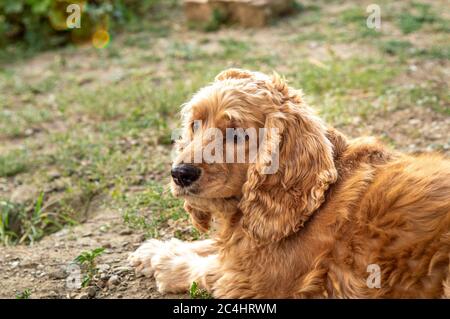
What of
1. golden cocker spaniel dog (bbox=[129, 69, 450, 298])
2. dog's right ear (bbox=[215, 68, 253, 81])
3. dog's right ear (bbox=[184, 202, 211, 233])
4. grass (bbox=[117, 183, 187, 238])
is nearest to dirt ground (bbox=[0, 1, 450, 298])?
grass (bbox=[117, 183, 187, 238])

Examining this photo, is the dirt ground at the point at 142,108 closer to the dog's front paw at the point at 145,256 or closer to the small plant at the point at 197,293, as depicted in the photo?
the dog's front paw at the point at 145,256

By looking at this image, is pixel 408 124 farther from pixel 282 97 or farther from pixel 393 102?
pixel 282 97

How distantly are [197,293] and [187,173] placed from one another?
3.38 feet

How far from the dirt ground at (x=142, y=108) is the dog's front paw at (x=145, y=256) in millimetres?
93

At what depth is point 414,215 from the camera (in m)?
3.90

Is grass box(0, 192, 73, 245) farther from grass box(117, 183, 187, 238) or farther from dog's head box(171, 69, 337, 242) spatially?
dog's head box(171, 69, 337, 242)

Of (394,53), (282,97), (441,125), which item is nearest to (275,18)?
(394,53)

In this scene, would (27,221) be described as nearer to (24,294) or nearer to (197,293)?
(24,294)

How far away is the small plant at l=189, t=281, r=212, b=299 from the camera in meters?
4.64

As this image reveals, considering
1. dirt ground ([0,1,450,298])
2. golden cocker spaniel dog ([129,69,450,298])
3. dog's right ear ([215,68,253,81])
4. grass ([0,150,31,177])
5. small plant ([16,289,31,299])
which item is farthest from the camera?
grass ([0,150,31,177])

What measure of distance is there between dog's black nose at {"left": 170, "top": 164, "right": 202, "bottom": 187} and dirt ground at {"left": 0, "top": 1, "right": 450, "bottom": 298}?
3.72ft

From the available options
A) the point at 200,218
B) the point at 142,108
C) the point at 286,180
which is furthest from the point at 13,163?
the point at 286,180

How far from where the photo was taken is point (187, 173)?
164 inches
